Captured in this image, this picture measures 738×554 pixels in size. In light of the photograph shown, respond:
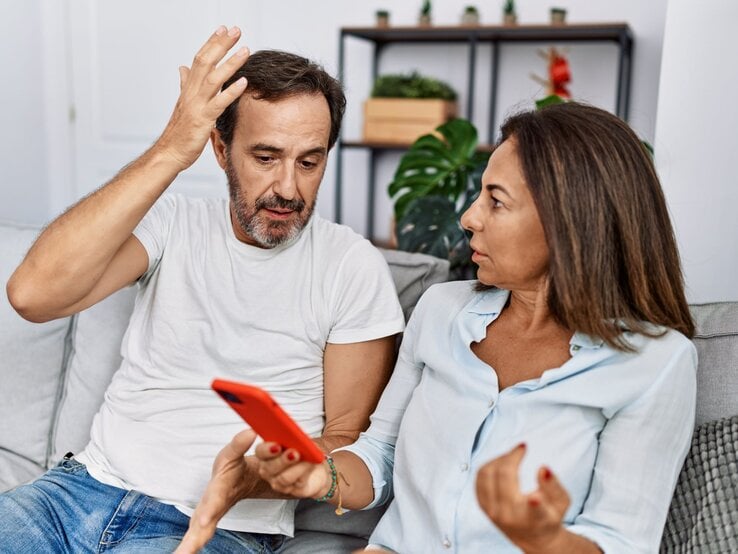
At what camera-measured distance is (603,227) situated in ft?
3.54

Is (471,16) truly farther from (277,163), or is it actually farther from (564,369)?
(564,369)

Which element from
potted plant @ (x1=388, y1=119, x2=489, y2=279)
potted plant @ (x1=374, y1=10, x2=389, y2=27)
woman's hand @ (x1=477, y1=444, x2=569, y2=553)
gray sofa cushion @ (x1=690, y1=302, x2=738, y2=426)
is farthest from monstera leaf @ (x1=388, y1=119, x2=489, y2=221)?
woman's hand @ (x1=477, y1=444, x2=569, y2=553)

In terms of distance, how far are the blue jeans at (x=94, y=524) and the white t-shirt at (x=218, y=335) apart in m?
0.04

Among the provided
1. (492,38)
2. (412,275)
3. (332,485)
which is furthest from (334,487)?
(492,38)

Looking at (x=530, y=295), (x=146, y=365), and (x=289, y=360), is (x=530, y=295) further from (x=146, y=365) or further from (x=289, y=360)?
(x=146, y=365)

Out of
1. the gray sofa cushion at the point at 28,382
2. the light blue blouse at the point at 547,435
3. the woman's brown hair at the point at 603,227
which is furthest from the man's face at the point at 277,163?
the gray sofa cushion at the point at 28,382

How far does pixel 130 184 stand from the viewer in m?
1.29

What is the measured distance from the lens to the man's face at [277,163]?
4.63 ft

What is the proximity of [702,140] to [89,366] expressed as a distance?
1331 millimetres

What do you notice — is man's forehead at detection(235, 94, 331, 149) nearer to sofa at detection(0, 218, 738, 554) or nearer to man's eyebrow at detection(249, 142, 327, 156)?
man's eyebrow at detection(249, 142, 327, 156)

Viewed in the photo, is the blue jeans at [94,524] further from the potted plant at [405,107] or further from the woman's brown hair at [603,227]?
the potted plant at [405,107]

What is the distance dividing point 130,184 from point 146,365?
35 centimetres

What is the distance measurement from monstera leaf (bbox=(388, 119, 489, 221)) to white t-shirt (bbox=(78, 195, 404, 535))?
870mm

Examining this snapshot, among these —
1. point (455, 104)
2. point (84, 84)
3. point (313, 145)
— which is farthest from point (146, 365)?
point (84, 84)
